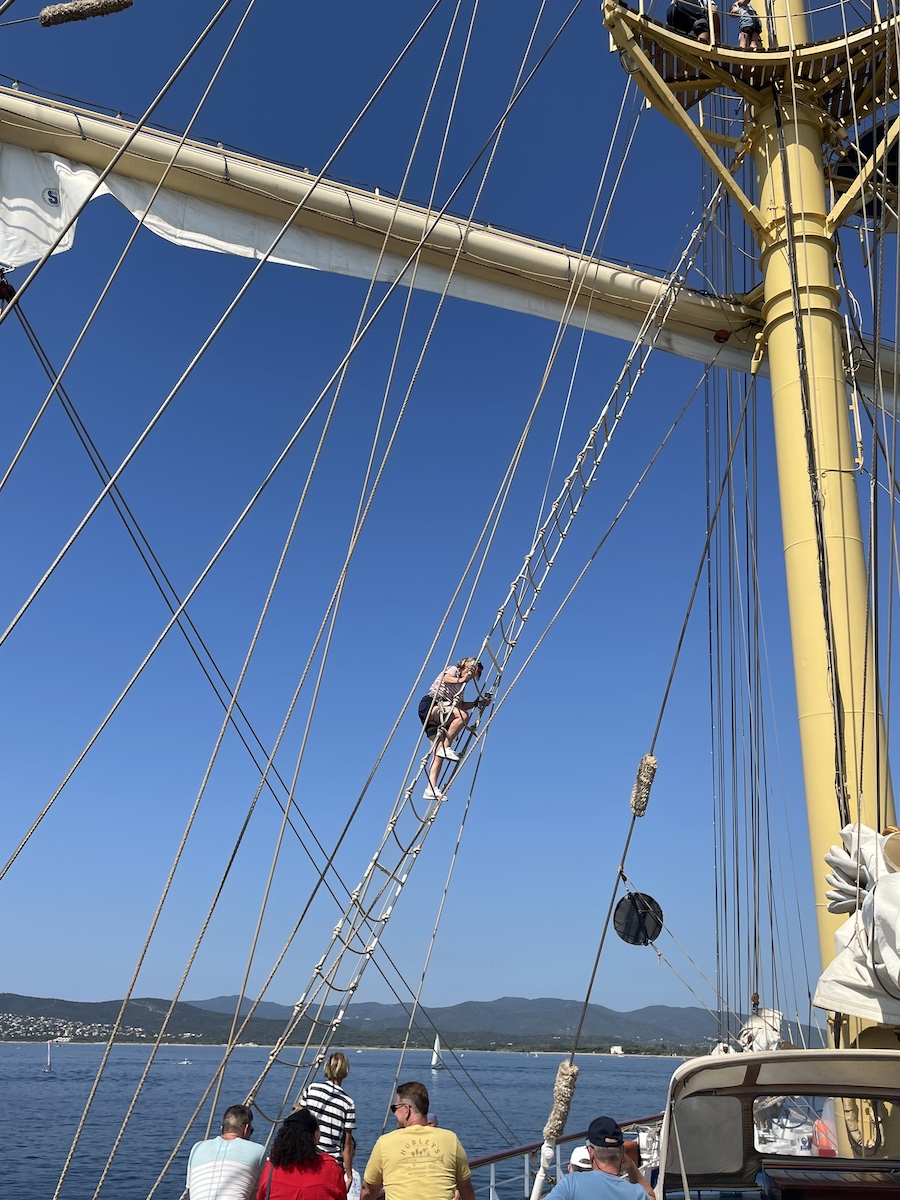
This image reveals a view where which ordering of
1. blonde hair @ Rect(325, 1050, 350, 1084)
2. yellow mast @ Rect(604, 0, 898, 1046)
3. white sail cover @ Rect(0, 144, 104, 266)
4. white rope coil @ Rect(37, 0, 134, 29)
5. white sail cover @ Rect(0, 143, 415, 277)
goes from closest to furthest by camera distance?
white rope coil @ Rect(37, 0, 134, 29), blonde hair @ Rect(325, 1050, 350, 1084), yellow mast @ Rect(604, 0, 898, 1046), white sail cover @ Rect(0, 144, 104, 266), white sail cover @ Rect(0, 143, 415, 277)

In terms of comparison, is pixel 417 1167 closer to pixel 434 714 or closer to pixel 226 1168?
pixel 226 1168

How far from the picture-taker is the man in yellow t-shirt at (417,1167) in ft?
13.1

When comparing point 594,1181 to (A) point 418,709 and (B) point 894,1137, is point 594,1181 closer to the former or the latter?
(B) point 894,1137

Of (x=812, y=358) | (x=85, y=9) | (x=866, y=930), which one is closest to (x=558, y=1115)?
(x=866, y=930)

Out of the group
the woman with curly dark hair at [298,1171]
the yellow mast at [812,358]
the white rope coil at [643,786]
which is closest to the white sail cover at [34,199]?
the yellow mast at [812,358]

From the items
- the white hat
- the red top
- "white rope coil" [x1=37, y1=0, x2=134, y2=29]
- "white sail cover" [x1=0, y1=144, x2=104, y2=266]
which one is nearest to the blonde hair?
the red top

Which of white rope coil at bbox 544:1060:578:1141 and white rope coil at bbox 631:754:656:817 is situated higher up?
white rope coil at bbox 631:754:656:817

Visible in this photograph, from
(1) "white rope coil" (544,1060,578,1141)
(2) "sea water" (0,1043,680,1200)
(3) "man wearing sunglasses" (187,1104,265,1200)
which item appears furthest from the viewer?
(2) "sea water" (0,1043,680,1200)

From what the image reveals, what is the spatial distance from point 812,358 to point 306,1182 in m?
6.57

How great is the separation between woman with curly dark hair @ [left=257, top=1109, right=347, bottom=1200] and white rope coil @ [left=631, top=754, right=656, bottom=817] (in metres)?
3.23

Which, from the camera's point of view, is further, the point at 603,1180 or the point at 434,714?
the point at 434,714

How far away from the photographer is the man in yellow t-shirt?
13.1 ft

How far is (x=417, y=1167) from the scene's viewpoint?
4.03 m

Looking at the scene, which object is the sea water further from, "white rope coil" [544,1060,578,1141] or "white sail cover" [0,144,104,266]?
"white sail cover" [0,144,104,266]
